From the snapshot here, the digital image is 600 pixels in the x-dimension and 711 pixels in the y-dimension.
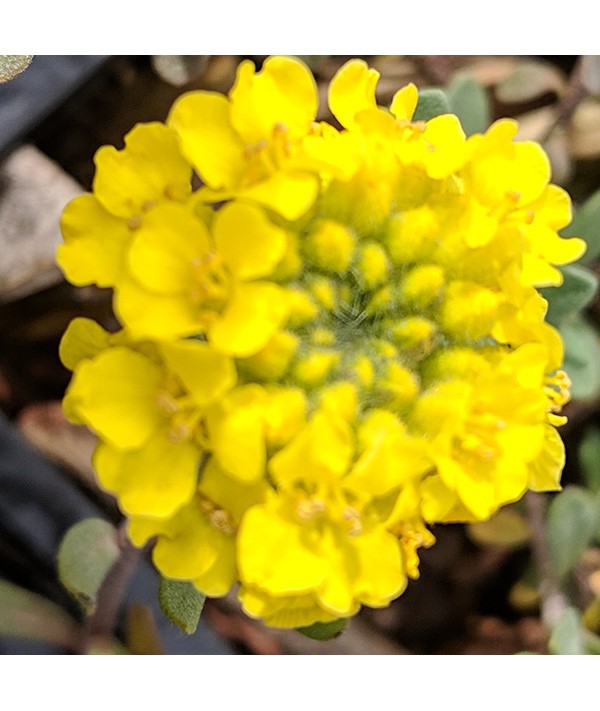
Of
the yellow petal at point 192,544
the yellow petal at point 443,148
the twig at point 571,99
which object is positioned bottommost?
the twig at point 571,99

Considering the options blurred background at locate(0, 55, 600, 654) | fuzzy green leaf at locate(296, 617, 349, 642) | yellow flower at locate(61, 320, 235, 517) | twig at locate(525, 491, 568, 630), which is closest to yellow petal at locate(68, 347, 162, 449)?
yellow flower at locate(61, 320, 235, 517)

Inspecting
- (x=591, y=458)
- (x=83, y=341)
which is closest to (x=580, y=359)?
(x=591, y=458)

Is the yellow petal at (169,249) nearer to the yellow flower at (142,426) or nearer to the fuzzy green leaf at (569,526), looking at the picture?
the yellow flower at (142,426)

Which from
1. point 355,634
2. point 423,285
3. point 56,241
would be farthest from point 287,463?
point 355,634

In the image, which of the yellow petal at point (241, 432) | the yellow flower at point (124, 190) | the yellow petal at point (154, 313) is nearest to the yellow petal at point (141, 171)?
the yellow flower at point (124, 190)

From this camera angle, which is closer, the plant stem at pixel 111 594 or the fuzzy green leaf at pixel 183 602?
the fuzzy green leaf at pixel 183 602

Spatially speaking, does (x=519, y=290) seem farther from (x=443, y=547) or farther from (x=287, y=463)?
(x=443, y=547)

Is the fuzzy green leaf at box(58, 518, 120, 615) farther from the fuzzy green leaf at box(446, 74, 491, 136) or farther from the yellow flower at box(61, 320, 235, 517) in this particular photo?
the fuzzy green leaf at box(446, 74, 491, 136)
